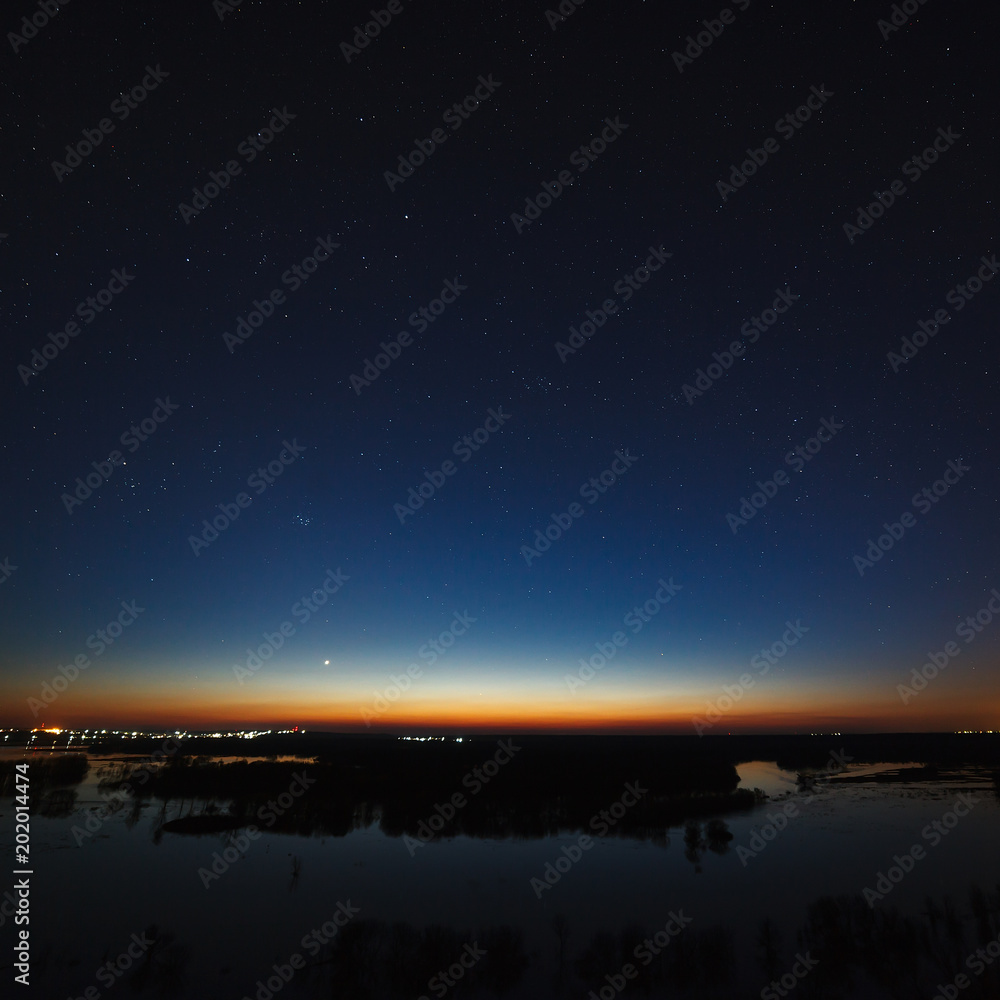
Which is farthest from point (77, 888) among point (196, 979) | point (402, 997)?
point (402, 997)

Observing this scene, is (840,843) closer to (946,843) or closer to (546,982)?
(946,843)
